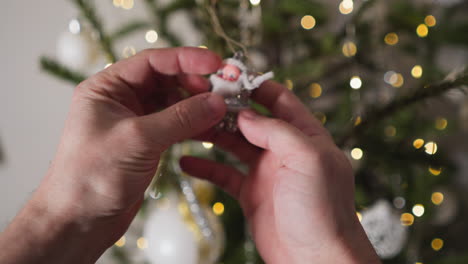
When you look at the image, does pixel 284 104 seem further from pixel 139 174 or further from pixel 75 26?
pixel 75 26

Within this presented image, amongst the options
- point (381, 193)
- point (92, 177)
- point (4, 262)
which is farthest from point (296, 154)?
point (381, 193)

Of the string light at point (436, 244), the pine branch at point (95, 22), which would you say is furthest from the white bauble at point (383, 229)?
the pine branch at point (95, 22)

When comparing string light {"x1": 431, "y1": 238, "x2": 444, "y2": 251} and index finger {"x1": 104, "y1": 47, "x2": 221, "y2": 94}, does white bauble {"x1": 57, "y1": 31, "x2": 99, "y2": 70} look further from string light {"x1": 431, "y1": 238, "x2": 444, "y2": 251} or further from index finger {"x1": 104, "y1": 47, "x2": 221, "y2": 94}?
string light {"x1": 431, "y1": 238, "x2": 444, "y2": 251}

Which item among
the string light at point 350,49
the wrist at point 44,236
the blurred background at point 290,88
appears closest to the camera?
the wrist at point 44,236

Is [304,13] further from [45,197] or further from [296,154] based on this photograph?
[45,197]

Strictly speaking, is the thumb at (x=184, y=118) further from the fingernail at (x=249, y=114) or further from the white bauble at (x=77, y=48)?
the white bauble at (x=77, y=48)
